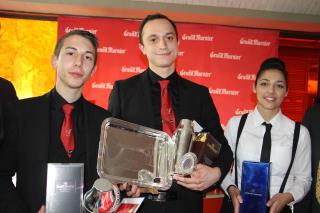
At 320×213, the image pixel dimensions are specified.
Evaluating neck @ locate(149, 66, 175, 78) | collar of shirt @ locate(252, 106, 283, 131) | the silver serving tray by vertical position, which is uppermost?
neck @ locate(149, 66, 175, 78)

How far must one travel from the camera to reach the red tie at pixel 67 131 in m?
1.75

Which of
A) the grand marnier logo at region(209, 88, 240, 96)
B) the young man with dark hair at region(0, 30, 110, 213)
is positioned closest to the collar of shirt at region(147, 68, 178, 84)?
the young man with dark hair at region(0, 30, 110, 213)

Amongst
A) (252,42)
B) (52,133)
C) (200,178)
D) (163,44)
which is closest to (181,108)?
(163,44)

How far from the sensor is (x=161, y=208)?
1.86 metres

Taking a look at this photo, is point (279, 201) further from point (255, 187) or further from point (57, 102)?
point (57, 102)

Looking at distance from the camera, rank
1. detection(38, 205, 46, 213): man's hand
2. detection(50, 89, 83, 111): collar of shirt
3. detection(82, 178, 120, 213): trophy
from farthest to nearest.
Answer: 1. detection(50, 89, 83, 111): collar of shirt
2. detection(38, 205, 46, 213): man's hand
3. detection(82, 178, 120, 213): trophy

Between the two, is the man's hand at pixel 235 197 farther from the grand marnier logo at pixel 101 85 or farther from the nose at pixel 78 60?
the grand marnier logo at pixel 101 85

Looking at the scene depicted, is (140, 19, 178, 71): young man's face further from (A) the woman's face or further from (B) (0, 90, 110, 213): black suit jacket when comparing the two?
(A) the woman's face

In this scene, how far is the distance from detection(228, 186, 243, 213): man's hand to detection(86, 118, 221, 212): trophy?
2.06 feet

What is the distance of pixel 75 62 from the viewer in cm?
181

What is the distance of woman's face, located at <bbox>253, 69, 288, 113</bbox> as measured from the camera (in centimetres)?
228

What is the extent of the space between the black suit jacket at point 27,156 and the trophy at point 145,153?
33 cm

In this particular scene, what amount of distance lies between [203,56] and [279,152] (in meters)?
2.75

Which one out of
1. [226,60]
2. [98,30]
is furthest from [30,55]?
[226,60]
